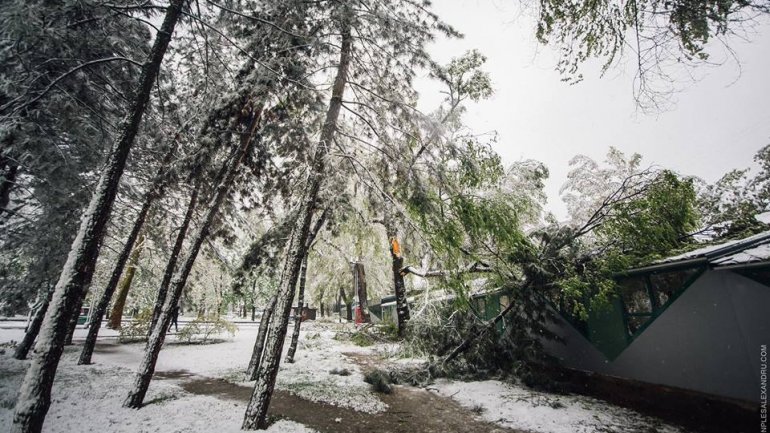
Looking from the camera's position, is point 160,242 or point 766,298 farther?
point 160,242

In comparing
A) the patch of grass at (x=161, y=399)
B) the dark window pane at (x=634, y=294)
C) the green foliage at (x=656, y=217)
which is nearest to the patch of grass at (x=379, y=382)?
the patch of grass at (x=161, y=399)

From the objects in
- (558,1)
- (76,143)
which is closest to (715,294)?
(558,1)

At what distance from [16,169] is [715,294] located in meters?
17.8

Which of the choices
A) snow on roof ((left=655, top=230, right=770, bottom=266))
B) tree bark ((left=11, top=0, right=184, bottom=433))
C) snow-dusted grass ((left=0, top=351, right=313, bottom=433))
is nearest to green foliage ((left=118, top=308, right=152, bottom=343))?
snow-dusted grass ((left=0, top=351, right=313, bottom=433))

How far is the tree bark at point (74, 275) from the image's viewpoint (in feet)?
13.7

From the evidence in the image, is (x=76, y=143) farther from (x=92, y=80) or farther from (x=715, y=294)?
(x=715, y=294)

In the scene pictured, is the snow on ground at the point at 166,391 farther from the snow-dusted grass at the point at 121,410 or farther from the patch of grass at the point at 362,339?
the patch of grass at the point at 362,339

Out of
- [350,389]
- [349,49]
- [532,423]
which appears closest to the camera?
[532,423]

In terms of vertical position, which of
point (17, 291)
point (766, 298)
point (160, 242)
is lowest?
point (766, 298)

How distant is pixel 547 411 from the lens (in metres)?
6.38

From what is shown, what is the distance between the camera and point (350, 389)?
27.1 ft

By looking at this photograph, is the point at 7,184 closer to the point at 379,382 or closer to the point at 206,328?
the point at 379,382

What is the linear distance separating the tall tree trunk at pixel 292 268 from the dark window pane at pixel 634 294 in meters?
8.18

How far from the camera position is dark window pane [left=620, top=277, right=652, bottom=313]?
8.35 meters
